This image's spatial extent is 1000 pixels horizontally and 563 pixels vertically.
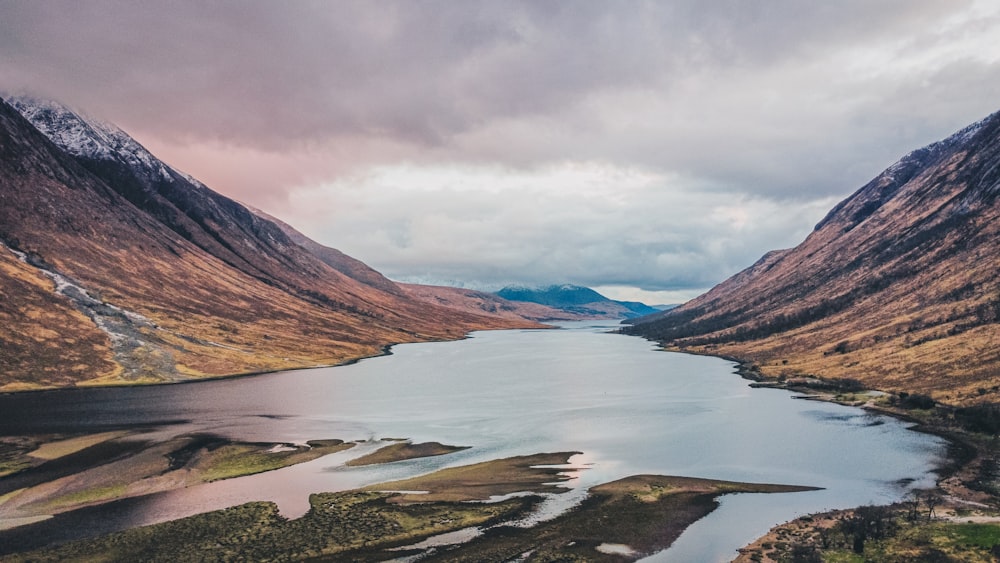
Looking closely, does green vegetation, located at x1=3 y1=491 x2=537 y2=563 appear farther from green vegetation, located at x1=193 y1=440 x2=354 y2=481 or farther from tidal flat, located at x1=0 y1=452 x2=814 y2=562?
green vegetation, located at x1=193 y1=440 x2=354 y2=481

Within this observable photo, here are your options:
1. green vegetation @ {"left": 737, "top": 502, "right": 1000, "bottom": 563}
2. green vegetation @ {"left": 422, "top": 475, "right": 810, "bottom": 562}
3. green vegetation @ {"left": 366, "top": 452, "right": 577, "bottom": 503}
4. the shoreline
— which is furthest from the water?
green vegetation @ {"left": 366, "top": 452, "right": 577, "bottom": 503}

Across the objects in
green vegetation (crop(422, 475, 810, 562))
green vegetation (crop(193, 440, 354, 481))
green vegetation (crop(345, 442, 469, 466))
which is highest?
green vegetation (crop(422, 475, 810, 562))

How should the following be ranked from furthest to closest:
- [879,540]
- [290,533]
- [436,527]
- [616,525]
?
[616,525] < [436,527] < [290,533] < [879,540]

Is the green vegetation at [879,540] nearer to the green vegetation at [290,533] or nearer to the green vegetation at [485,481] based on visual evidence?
the green vegetation at [290,533]

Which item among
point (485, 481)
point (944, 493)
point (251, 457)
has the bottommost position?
point (251, 457)

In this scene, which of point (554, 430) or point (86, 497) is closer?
point (86, 497)

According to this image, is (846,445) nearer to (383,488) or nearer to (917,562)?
(917,562)

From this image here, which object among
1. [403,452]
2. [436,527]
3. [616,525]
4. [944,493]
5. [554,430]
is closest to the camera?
[436,527]

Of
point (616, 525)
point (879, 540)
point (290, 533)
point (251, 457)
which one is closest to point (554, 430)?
point (616, 525)

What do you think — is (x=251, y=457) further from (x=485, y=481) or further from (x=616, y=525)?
(x=616, y=525)
